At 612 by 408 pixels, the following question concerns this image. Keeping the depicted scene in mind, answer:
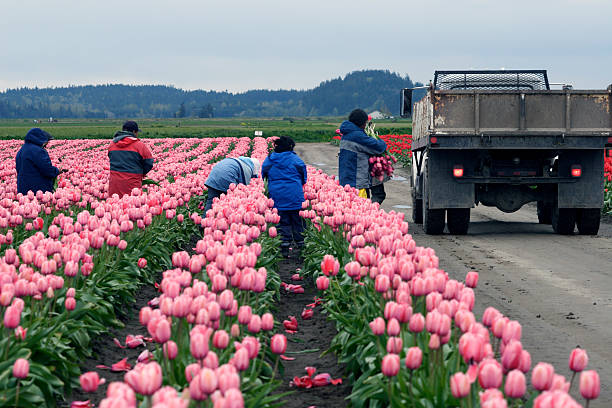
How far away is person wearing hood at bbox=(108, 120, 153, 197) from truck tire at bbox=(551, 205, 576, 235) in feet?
23.8

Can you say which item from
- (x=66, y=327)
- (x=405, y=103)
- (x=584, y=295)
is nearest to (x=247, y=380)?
(x=66, y=327)

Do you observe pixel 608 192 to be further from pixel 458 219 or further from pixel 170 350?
pixel 170 350

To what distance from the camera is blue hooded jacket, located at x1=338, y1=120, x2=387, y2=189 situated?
1234 cm

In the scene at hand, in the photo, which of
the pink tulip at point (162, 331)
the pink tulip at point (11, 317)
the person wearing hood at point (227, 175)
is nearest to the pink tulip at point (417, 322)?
the pink tulip at point (162, 331)

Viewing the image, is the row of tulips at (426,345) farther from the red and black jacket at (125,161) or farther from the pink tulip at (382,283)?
the red and black jacket at (125,161)

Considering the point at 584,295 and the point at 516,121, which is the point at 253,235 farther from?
the point at 516,121

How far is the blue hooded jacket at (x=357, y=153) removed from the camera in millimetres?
12344

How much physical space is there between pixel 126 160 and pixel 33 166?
139 cm

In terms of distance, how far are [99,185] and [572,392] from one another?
918 cm

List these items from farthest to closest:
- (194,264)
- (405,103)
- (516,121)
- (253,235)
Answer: (405,103), (516,121), (253,235), (194,264)

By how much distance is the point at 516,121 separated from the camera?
Answer: 43.5ft

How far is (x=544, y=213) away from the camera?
15930 mm

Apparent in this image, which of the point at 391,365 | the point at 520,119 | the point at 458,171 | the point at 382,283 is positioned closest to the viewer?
the point at 391,365

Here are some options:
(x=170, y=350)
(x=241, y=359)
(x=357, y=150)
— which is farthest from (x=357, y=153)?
(x=241, y=359)
